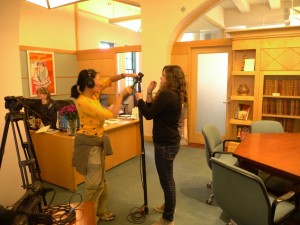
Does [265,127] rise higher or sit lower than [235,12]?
lower

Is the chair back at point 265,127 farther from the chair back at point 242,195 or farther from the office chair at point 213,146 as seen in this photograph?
the chair back at point 242,195

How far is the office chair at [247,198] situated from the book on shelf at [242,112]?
2669 millimetres

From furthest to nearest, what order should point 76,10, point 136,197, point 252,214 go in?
point 76,10 < point 136,197 < point 252,214

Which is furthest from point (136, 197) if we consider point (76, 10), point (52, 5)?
point (76, 10)

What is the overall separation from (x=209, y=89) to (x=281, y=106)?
1360 mm

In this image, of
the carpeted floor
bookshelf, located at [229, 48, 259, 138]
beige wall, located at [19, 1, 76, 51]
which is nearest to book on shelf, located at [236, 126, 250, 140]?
bookshelf, located at [229, 48, 259, 138]

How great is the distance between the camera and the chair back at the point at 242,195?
1.59 metres

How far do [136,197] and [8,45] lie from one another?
210 cm

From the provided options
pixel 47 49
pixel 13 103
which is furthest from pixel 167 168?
pixel 47 49

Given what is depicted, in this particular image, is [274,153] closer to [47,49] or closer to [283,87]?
[283,87]

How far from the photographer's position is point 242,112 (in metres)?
4.45

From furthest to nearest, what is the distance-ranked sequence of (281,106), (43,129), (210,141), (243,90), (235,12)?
(235,12) → (243,90) → (281,106) → (43,129) → (210,141)

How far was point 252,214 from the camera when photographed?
64.7 inches

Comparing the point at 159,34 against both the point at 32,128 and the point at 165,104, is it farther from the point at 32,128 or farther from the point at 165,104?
the point at 165,104
